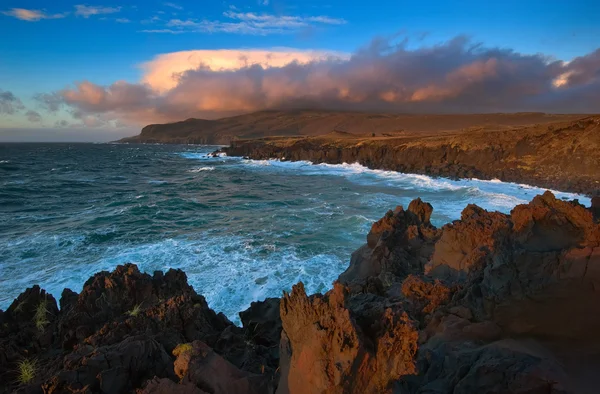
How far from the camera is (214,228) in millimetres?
19516

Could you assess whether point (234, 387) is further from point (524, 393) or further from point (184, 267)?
point (184, 267)

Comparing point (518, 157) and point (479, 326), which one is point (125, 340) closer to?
point (479, 326)

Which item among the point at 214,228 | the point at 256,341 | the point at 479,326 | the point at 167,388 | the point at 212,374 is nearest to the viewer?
the point at 167,388

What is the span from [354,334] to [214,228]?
54.5 feet

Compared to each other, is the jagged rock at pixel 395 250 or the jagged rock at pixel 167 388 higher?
the jagged rock at pixel 167 388

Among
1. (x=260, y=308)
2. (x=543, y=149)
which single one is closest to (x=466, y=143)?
(x=543, y=149)

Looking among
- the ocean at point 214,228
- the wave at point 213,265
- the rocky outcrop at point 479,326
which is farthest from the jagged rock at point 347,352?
the ocean at point 214,228

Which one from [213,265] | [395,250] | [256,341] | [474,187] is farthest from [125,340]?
[474,187]

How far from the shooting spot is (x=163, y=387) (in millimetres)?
3711

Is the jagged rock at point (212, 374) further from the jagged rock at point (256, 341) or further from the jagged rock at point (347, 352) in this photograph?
the jagged rock at point (347, 352)

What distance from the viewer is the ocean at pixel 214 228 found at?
12586 mm

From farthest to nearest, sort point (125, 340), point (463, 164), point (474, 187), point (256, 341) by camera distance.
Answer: point (463, 164)
point (474, 187)
point (256, 341)
point (125, 340)

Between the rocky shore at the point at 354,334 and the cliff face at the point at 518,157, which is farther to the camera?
the cliff face at the point at 518,157

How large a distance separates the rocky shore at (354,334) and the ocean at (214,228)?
4030 mm
